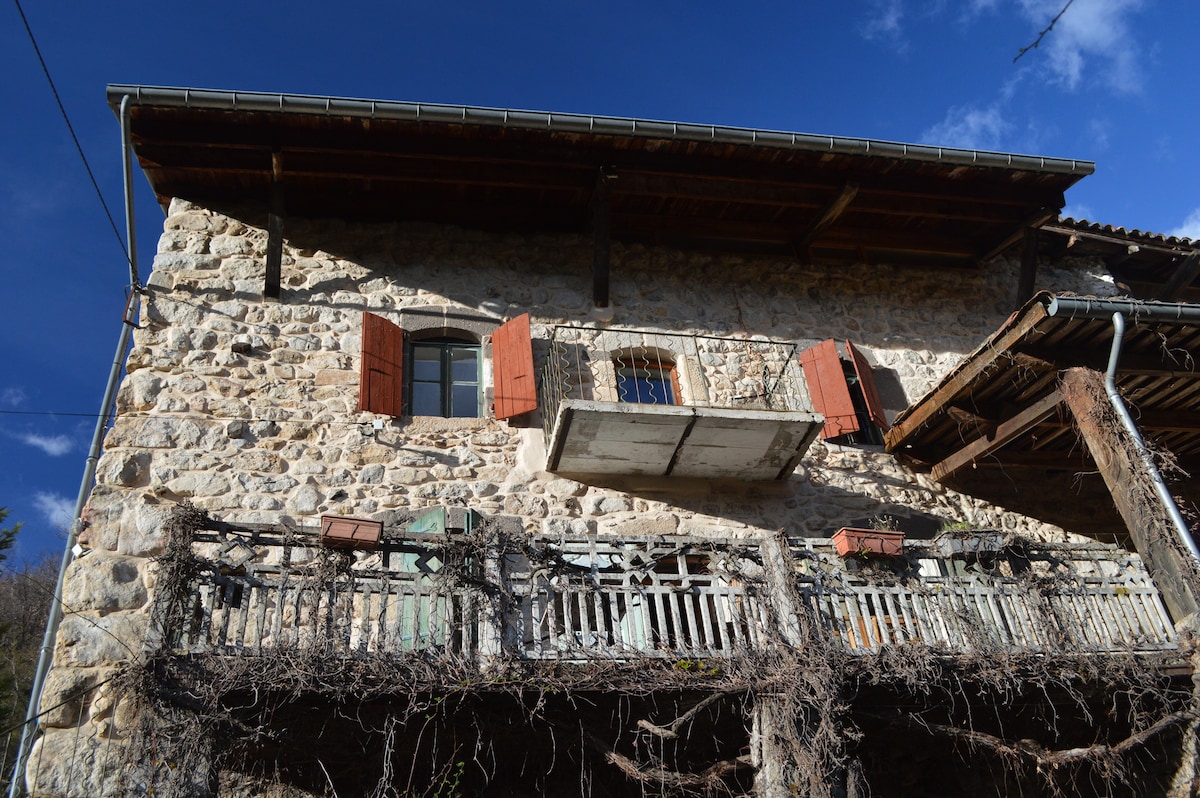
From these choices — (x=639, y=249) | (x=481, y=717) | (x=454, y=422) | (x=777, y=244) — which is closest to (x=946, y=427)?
(x=777, y=244)

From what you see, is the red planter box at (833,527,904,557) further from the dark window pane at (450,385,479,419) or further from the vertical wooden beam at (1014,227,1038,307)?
the vertical wooden beam at (1014,227,1038,307)

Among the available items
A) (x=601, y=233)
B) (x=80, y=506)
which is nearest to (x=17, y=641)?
(x=80, y=506)

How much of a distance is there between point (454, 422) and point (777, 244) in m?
4.46

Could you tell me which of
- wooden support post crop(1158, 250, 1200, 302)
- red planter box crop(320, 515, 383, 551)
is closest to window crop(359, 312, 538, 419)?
red planter box crop(320, 515, 383, 551)

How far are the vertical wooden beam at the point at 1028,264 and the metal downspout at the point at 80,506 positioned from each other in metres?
9.15

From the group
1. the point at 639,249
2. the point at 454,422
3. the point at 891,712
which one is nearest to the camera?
the point at 891,712

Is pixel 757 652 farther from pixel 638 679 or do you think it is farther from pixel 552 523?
pixel 552 523

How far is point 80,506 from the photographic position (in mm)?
7242

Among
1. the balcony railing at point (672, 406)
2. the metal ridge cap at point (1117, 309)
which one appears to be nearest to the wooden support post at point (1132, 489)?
the metal ridge cap at point (1117, 309)

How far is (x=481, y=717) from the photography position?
228 inches

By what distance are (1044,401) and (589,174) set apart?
15.7 ft

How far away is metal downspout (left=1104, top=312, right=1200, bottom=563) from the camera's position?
255 inches

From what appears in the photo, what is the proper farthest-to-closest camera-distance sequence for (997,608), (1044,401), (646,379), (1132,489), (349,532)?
(646,379), (1044,401), (1132,489), (997,608), (349,532)

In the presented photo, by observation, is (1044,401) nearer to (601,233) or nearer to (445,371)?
(601,233)
